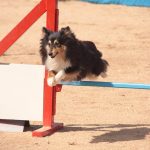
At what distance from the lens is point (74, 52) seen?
8016 mm

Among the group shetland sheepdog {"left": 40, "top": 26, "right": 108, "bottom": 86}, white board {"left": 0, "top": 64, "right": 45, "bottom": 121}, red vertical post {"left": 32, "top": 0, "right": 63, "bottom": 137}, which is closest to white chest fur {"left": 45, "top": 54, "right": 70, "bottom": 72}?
shetland sheepdog {"left": 40, "top": 26, "right": 108, "bottom": 86}

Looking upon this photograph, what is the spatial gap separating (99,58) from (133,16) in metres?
11.9

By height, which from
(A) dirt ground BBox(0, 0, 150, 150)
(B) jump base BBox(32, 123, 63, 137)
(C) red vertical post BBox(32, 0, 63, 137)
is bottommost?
(A) dirt ground BBox(0, 0, 150, 150)

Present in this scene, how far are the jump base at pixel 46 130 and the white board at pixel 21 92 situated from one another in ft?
0.55

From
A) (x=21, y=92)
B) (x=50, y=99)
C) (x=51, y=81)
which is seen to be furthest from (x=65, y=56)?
(x=21, y=92)

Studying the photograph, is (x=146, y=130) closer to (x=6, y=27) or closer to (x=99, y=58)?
(x=99, y=58)

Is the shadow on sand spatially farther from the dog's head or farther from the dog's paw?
the dog's head

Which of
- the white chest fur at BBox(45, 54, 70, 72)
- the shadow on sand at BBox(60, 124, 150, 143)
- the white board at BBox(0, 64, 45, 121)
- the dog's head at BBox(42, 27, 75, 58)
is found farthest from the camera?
the white board at BBox(0, 64, 45, 121)

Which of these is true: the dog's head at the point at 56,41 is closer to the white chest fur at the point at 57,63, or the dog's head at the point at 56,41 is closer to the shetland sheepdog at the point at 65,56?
the shetland sheepdog at the point at 65,56

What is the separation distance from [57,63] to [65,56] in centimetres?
14

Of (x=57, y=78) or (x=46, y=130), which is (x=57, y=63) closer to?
(x=57, y=78)

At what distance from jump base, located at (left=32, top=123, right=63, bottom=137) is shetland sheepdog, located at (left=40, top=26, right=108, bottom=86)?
2.14 feet

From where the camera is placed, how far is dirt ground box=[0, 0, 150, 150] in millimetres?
8258

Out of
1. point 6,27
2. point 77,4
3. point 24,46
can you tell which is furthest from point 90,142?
point 77,4
